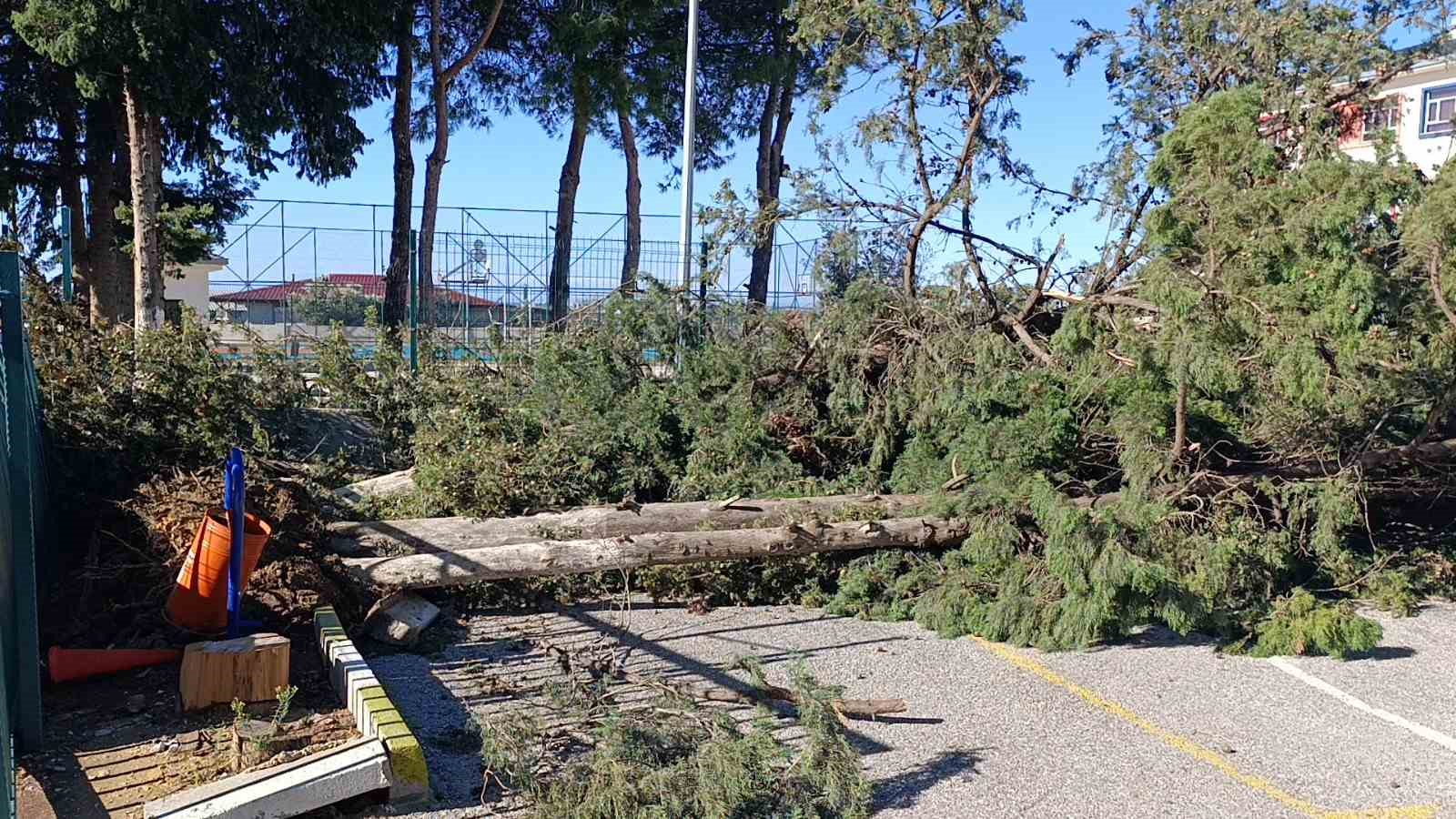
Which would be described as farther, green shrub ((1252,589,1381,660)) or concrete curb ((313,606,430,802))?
green shrub ((1252,589,1381,660))

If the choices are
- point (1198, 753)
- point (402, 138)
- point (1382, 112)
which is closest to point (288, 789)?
point (1198, 753)

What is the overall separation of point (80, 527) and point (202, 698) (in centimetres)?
216

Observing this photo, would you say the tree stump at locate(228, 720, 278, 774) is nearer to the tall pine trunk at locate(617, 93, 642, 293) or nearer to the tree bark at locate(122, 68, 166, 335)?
the tree bark at locate(122, 68, 166, 335)

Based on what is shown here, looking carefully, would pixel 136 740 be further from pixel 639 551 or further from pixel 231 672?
pixel 639 551

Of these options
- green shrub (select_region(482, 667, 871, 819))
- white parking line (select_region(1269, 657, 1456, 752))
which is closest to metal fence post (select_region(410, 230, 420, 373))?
green shrub (select_region(482, 667, 871, 819))

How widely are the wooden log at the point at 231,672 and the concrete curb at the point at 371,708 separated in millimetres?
294

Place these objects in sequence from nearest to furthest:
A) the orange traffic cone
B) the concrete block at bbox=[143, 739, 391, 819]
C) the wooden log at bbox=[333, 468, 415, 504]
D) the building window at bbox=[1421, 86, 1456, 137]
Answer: the concrete block at bbox=[143, 739, 391, 819] < the orange traffic cone < the wooden log at bbox=[333, 468, 415, 504] < the building window at bbox=[1421, 86, 1456, 137]

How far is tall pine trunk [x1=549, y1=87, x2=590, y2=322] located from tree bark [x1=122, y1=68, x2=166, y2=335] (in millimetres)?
5692

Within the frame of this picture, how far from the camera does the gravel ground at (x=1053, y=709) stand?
15.1 feet

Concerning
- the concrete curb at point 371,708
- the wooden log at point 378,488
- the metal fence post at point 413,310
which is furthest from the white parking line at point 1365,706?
the metal fence post at point 413,310

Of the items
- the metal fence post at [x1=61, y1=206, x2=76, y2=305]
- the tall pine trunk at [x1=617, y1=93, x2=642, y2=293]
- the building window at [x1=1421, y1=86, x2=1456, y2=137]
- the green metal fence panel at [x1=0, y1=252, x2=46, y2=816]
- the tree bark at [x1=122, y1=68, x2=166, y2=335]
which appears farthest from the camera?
the building window at [x1=1421, y1=86, x2=1456, y2=137]

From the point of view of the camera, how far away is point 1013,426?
25.8 ft

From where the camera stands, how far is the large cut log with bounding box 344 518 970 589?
6547 mm

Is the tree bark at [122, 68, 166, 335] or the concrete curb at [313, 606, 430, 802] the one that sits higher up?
the tree bark at [122, 68, 166, 335]
